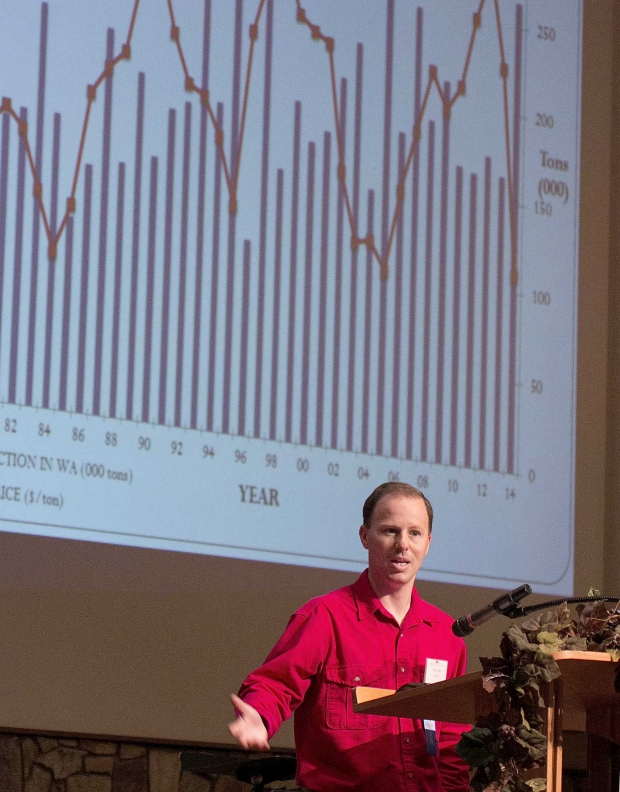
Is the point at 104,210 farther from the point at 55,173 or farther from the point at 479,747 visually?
the point at 479,747

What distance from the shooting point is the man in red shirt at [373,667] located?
2.75 meters

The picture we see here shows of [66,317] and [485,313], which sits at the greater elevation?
[485,313]

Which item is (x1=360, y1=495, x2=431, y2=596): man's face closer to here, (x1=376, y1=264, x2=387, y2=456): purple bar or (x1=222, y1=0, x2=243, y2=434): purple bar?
(x1=222, y1=0, x2=243, y2=434): purple bar

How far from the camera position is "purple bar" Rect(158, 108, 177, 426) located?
3957 millimetres

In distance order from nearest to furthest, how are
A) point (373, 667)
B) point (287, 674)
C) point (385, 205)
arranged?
point (287, 674) → point (373, 667) → point (385, 205)

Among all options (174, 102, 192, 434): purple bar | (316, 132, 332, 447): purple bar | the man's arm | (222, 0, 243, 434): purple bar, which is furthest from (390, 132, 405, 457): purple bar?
the man's arm

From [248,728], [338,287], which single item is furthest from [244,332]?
[248,728]

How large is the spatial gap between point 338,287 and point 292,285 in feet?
0.57

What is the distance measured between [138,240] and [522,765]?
224 cm

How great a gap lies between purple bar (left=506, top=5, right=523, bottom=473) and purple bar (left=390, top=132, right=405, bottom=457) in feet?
1.46

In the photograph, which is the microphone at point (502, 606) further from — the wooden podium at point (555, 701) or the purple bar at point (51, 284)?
the purple bar at point (51, 284)

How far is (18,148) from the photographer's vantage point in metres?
3.85

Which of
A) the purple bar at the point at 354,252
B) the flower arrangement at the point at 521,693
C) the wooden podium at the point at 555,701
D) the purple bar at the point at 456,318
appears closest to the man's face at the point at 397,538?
the wooden podium at the point at 555,701

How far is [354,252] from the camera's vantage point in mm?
4418
